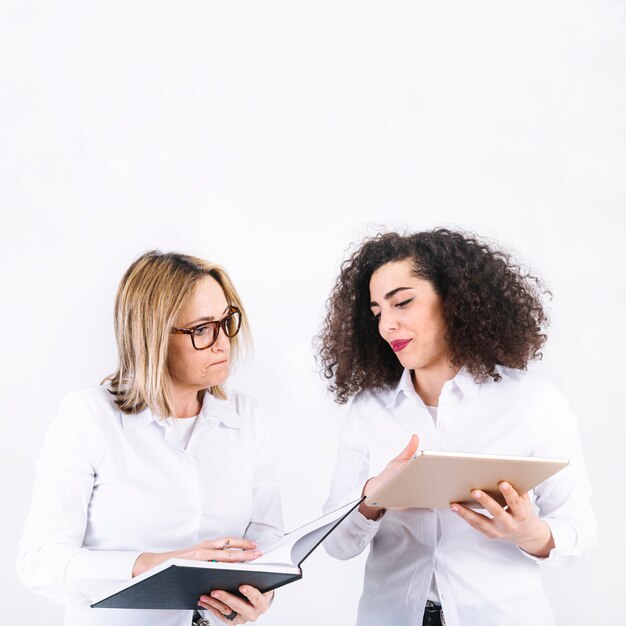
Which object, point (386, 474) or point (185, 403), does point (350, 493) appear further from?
point (185, 403)

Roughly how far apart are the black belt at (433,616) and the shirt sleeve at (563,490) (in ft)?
0.96

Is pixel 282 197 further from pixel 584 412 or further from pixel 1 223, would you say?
pixel 584 412

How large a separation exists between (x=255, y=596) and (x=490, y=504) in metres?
0.61

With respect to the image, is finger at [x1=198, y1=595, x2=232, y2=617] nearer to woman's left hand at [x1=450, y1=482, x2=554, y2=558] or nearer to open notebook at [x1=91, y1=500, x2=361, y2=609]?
open notebook at [x1=91, y1=500, x2=361, y2=609]

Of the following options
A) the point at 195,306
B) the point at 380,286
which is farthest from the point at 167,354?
the point at 380,286

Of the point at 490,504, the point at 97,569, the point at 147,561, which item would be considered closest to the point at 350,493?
the point at 490,504

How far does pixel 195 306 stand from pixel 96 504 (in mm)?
627

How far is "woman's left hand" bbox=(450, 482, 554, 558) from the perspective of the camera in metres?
1.83

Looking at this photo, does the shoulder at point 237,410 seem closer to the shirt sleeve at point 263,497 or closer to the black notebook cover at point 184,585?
the shirt sleeve at point 263,497

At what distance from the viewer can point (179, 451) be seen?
2.21 m

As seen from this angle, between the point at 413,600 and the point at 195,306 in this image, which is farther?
the point at 195,306

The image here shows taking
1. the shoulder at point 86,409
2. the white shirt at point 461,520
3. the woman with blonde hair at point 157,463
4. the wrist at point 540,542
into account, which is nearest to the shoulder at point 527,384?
the white shirt at point 461,520

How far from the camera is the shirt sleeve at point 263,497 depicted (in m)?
2.27

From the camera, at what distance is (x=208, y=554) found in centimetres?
188
